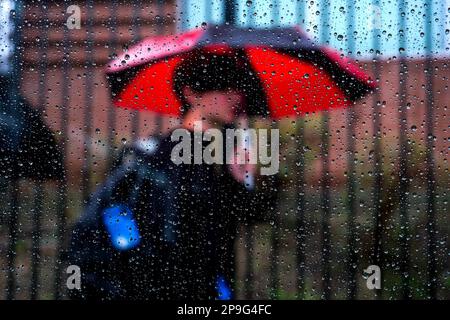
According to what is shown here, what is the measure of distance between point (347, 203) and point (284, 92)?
0.44m

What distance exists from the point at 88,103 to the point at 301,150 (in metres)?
0.73

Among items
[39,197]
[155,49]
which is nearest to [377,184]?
[155,49]

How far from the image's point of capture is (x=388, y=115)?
1738mm

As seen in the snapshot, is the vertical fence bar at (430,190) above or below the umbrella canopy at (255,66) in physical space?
below

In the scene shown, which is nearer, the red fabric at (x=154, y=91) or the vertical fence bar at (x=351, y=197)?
the red fabric at (x=154, y=91)

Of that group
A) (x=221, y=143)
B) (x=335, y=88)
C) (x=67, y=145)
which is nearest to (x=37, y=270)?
(x=67, y=145)

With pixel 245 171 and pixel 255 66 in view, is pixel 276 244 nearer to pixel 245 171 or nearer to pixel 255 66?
pixel 245 171

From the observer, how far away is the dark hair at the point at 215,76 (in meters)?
1.65

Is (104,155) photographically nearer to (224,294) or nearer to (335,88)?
(224,294)

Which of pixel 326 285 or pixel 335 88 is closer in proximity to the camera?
pixel 335 88

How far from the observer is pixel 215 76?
5.46 feet

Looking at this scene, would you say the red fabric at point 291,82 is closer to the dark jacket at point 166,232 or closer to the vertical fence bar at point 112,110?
the dark jacket at point 166,232

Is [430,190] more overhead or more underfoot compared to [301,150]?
more underfoot

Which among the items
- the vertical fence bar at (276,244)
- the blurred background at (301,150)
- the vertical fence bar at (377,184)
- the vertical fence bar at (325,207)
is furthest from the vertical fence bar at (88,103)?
the vertical fence bar at (377,184)
